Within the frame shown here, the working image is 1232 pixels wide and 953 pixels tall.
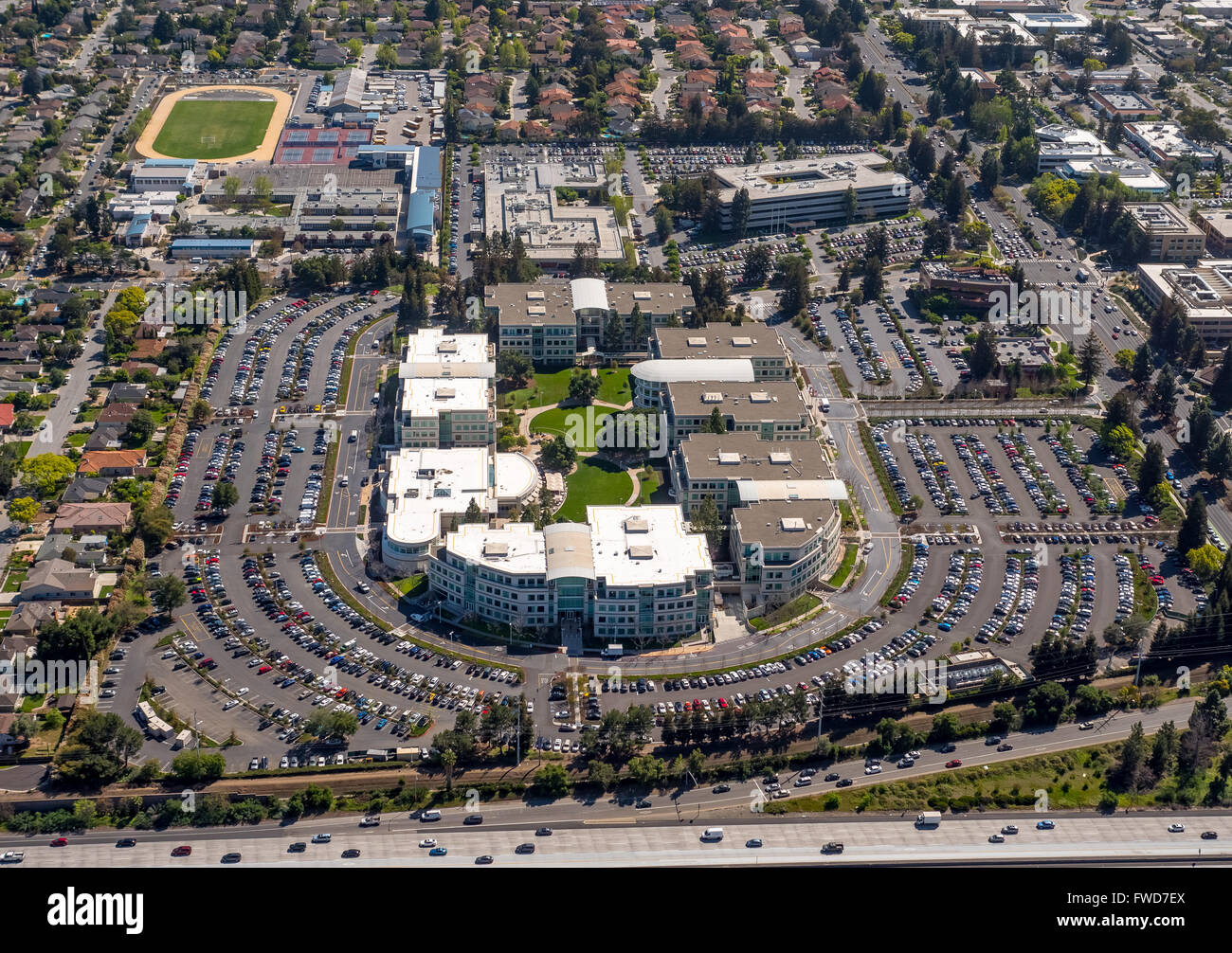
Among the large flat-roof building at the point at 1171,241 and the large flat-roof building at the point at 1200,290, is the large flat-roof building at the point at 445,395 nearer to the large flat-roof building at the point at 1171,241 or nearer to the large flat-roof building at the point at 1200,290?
the large flat-roof building at the point at 1200,290

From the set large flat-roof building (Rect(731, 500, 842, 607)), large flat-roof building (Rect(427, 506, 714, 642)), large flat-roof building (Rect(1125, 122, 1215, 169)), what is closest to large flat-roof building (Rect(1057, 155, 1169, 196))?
large flat-roof building (Rect(1125, 122, 1215, 169))

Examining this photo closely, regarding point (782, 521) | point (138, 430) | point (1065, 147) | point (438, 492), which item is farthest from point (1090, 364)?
point (138, 430)

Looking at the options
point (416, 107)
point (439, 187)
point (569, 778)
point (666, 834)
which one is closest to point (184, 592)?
point (569, 778)

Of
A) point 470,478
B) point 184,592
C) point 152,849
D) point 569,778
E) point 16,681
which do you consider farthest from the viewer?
point 470,478

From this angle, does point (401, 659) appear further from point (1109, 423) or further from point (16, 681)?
point (1109, 423)

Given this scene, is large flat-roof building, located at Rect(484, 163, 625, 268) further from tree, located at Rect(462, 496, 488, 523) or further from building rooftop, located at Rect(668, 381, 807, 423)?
tree, located at Rect(462, 496, 488, 523)

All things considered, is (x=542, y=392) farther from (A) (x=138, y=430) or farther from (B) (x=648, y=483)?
(A) (x=138, y=430)

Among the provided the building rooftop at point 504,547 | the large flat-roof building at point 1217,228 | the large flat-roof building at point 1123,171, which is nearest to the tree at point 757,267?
the large flat-roof building at point 1123,171
